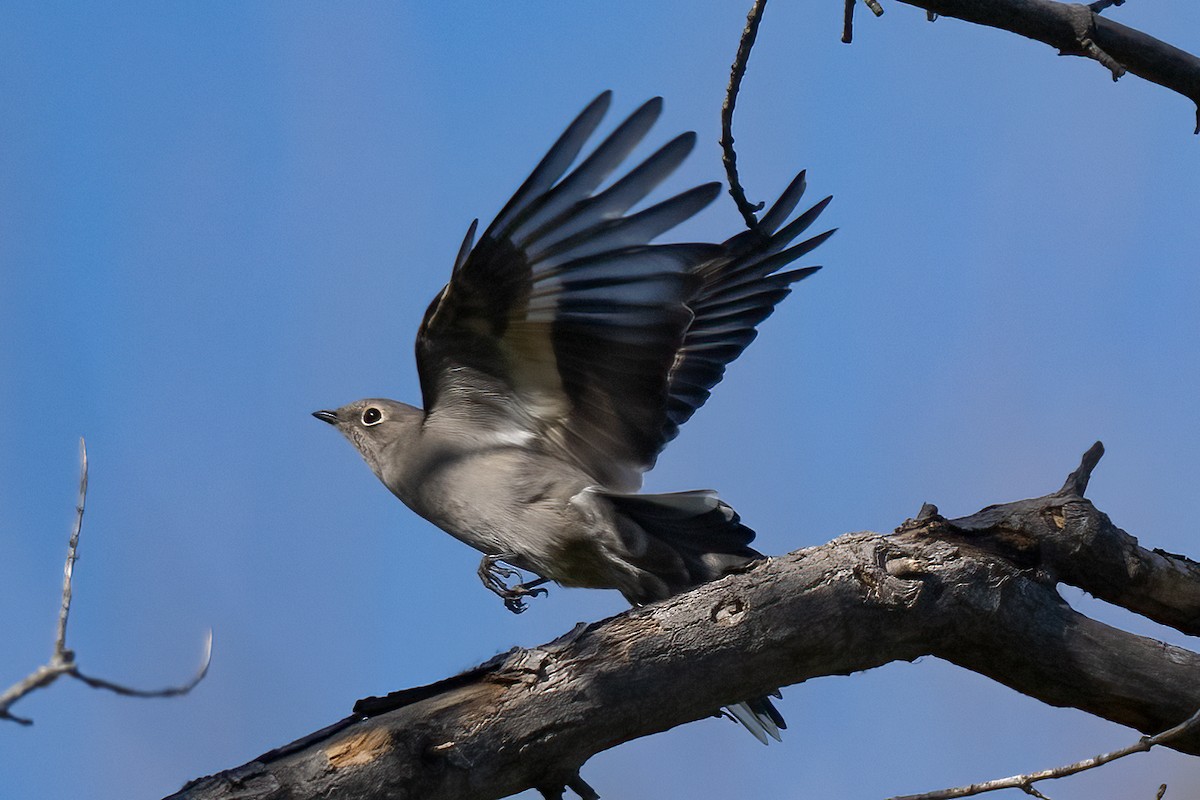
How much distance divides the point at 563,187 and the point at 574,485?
3.88 ft

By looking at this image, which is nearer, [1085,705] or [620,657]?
[620,657]

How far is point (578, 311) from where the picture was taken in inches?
185

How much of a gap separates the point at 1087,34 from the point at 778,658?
6.87 feet

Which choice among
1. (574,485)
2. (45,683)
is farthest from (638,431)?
(45,683)

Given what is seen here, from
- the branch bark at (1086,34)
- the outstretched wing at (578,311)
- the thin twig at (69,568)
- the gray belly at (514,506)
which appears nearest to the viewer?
the thin twig at (69,568)

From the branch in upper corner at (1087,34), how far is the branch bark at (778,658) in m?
1.35

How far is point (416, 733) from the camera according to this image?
120 inches

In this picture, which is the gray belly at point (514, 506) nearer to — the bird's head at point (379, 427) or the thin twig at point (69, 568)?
the bird's head at point (379, 427)

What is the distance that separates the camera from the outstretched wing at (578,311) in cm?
439

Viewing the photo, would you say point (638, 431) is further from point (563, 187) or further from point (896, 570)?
point (896, 570)

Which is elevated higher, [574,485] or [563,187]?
[563,187]

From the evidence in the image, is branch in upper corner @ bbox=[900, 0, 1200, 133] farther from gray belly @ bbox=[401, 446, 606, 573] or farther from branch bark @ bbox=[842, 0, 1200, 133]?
gray belly @ bbox=[401, 446, 606, 573]

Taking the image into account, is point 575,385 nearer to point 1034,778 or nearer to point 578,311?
point 578,311

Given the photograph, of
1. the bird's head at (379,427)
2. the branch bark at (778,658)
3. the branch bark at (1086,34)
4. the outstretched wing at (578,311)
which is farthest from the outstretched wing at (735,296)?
the branch bark at (778,658)
